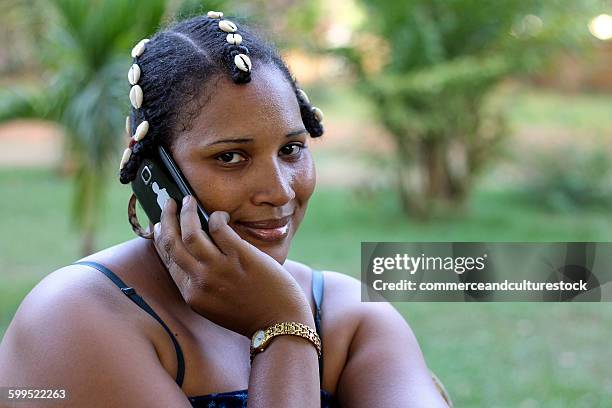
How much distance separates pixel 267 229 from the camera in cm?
200

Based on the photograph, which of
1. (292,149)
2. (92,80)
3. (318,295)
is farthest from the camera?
(92,80)

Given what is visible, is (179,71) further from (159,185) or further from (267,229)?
(267,229)

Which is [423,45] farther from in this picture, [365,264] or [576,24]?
[365,264]

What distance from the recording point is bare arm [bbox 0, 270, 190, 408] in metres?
1.74

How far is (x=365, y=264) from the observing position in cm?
309

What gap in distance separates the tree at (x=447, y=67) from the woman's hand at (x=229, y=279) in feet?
30.6

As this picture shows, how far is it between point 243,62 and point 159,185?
0.34 meters

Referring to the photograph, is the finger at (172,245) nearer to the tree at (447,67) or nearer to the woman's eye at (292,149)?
the woman's eye at (292,149)

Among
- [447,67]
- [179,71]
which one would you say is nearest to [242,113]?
[179,71]

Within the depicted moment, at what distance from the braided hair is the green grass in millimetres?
3640

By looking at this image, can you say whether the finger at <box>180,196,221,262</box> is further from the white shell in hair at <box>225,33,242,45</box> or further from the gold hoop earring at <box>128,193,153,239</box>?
the white shell in hair at <box>225,33,242,45</box>

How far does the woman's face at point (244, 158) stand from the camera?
1.95 m

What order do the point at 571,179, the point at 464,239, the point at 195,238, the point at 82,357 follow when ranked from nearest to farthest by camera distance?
the point at 82,357 → the point at 195,238 → the point at 464,239 → the point at 571,179

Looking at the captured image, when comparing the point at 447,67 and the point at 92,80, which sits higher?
the point at 447,67
